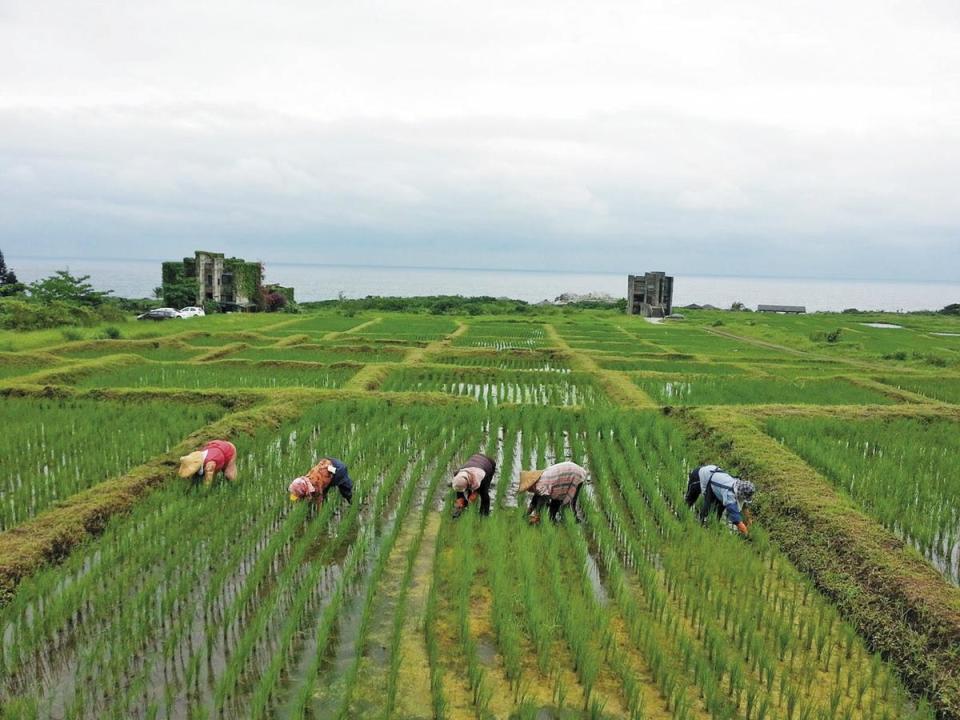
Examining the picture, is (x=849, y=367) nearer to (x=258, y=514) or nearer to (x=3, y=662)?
(x=258, y=514)

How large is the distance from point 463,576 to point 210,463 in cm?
300

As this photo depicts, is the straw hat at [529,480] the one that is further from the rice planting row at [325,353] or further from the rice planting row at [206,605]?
the rice planting row at [325,353]

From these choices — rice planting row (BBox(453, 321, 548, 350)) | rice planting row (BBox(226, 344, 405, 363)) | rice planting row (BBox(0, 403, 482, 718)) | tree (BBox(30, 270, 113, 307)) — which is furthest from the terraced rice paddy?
tree (BBox(30, 270, 113, 307))

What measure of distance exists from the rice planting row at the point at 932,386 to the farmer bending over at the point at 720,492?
8.97 m

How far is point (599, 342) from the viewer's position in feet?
69.9

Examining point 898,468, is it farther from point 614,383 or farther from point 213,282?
point 213,282

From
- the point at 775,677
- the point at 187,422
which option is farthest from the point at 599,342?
the point at 775,677

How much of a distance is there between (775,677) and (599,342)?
18165mm

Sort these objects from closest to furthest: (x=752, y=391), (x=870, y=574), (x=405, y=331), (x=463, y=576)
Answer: (x=463, y=576), (x=870, y=574), (x=752, y=391), (x=405, y=331)

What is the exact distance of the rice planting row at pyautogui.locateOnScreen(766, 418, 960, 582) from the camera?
5.38 m

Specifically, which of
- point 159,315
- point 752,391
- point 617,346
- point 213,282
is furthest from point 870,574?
point 213,282

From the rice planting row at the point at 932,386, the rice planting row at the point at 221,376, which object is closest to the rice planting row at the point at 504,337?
the rice planting row at the point at 221,376

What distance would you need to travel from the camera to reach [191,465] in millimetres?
5863

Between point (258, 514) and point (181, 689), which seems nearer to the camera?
point (181, 689)
